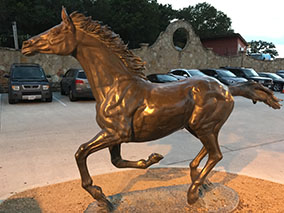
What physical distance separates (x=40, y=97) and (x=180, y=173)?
865 centimetres

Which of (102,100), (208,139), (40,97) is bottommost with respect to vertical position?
(40,97)

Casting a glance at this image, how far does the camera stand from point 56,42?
7.43ft

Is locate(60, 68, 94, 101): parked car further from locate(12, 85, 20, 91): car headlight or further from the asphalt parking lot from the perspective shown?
the asphalt parking lot

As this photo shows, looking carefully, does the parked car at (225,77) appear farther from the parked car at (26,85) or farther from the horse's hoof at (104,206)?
the horse's hoof at (104,206)

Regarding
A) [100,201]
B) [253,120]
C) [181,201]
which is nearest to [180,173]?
[181,201]

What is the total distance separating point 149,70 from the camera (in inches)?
749

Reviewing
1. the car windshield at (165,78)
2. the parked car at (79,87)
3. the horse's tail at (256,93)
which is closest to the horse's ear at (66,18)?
the horse's tail at (256,93)

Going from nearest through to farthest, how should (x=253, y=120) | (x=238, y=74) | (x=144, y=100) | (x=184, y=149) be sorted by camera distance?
(x=144, y=100) < (x=184, y=149) < (x=253, y=120) < (x=238, y=74)

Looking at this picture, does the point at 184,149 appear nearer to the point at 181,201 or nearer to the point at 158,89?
the point at 181,201

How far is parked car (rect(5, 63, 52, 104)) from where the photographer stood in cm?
1031

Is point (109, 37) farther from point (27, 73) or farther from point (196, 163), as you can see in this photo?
point (27, 73)

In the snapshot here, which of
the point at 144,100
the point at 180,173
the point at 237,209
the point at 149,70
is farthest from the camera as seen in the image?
the point at 149,70

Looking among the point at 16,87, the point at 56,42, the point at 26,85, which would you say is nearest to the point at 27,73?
the point at 26,85

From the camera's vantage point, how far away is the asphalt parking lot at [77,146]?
3883 mm
